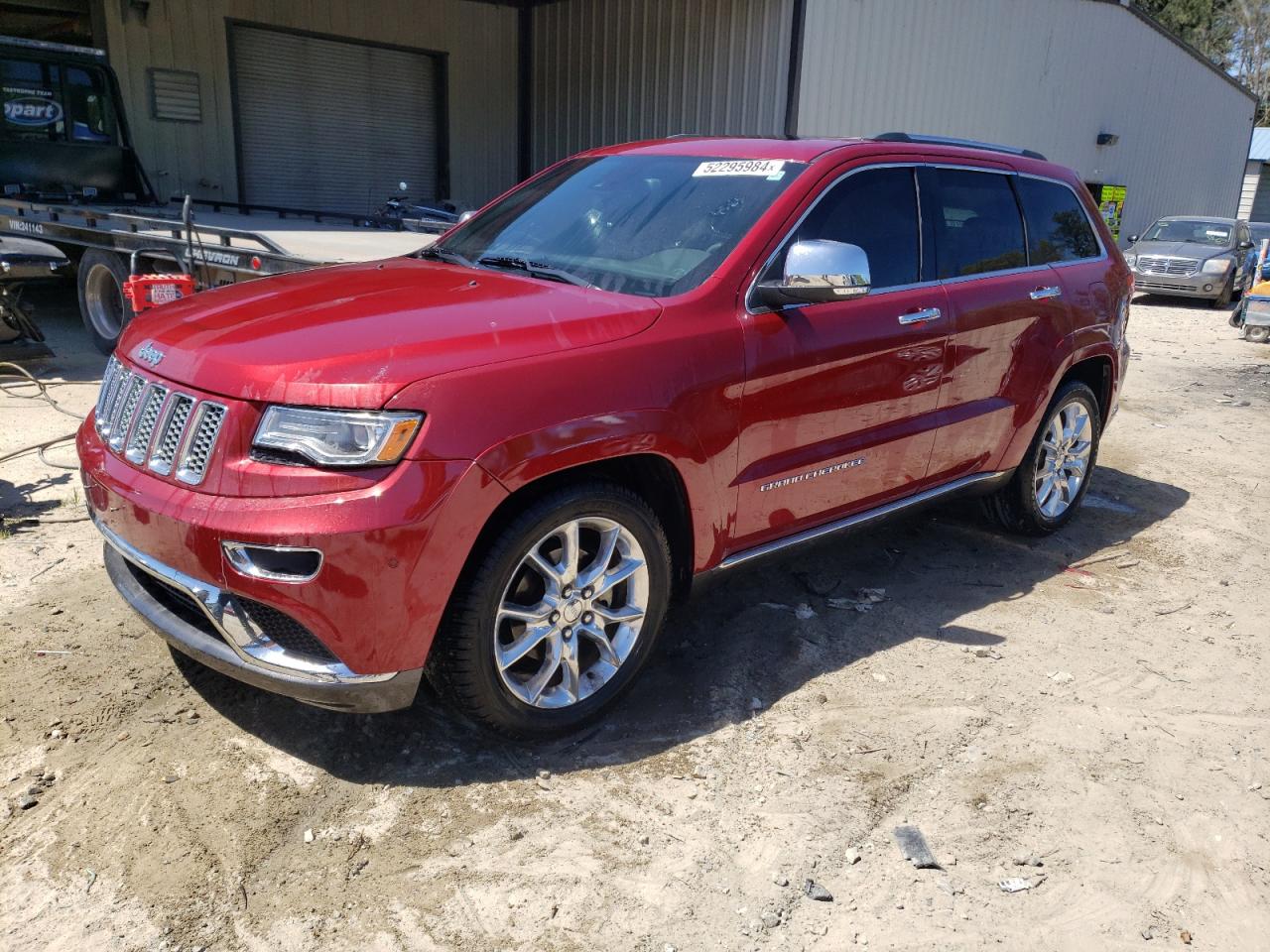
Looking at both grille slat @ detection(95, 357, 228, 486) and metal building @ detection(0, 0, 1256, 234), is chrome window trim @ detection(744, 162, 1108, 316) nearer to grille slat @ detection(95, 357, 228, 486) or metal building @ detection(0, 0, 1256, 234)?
grille slat @ detection(95, 357, 228, 486)

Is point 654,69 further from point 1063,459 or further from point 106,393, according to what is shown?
point 106,393

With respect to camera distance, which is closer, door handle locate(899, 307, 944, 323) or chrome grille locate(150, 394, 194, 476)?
chrome grille locate(150, 394, 194, 476)

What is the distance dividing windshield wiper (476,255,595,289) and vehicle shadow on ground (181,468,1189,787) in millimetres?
1181

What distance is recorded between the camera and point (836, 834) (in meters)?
2.89

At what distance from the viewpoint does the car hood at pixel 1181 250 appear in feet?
58.5

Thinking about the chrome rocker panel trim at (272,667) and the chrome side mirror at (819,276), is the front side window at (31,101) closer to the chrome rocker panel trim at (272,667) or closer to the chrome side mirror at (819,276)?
the chrome rocker panel trim at (272,667)

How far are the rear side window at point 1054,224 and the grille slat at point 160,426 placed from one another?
375cm

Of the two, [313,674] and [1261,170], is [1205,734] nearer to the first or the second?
[313,674]

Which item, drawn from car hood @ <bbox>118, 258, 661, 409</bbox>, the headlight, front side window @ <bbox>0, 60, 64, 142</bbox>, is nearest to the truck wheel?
front side window @ <bbox>0, 60, 64, 142</bbox>

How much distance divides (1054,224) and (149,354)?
4.13m

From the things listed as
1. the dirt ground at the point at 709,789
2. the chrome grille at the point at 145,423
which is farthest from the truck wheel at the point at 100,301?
the chrome grille at the point at 145,423

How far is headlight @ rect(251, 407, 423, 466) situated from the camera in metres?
2.59

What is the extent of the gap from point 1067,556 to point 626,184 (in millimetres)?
3018

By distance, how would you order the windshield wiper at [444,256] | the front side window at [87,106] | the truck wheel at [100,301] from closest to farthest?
the windshield wiper at [444,256], the truck wheel at [100,301], the front side window at [87,106]
